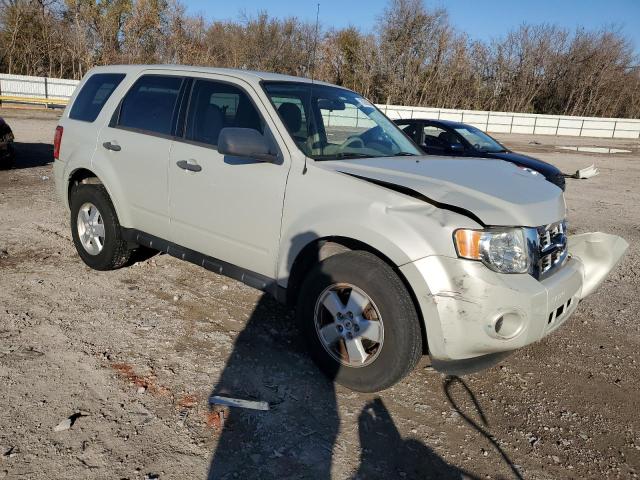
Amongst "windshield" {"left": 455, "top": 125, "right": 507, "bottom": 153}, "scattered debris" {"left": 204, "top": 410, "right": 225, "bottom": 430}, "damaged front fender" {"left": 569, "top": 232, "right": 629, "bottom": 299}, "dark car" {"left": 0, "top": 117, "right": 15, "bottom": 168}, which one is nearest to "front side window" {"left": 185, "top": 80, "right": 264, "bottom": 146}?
"scattered debris" {"left": 204, "top": 410, "right": 225, "bottom": 430}

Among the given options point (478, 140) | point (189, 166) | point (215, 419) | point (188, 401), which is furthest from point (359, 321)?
point (478, 140)

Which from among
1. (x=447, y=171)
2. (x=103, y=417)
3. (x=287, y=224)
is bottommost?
(x=103, y=417)

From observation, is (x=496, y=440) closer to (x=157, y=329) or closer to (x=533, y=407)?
(x=533, y=407)

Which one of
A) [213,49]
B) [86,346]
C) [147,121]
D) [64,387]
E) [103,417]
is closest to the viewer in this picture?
[103,417]

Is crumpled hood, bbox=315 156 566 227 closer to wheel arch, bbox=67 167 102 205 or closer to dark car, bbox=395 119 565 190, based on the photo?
wheel arch, bbox=67 167 102 205

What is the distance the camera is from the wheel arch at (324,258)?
308cm

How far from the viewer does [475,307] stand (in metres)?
2.83

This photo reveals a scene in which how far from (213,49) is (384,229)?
45.0 metres

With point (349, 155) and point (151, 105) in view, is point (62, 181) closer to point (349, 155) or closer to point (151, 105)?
point (151, 105)

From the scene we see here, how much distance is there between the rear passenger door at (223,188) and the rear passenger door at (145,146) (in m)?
0.15

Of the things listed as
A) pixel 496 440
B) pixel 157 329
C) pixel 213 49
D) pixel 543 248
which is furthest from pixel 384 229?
pixel 213 49

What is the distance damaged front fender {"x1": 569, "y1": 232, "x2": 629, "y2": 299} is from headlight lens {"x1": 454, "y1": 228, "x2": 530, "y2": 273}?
96cm

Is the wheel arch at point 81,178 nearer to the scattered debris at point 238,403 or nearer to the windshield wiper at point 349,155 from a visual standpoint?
the windshield wiper at point 349,155

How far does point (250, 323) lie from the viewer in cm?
426
